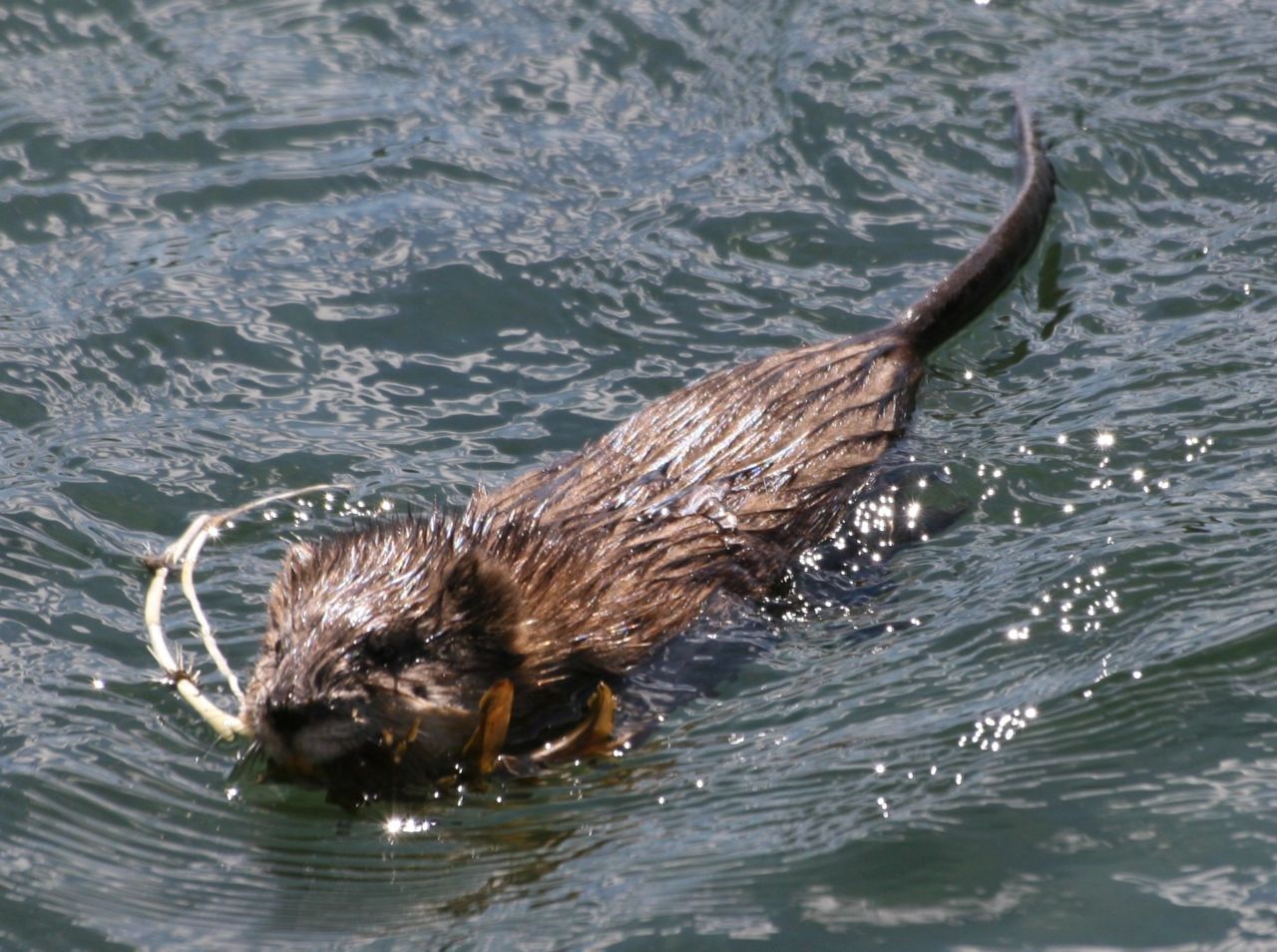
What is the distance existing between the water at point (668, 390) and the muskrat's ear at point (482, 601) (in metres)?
0.49

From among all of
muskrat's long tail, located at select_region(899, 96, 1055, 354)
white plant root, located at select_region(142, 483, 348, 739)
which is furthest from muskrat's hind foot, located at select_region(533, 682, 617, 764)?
muskrat's long tail, located at select_region(899, 96, 1055, 354)

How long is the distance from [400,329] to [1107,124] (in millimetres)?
3685

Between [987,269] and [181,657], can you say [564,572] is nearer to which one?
[181,657]

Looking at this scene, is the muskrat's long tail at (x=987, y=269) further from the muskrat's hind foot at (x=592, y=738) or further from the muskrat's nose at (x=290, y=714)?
the muskrat's nose at (x=290, y=714)

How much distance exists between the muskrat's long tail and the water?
0.71ft

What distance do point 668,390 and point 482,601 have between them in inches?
97.2

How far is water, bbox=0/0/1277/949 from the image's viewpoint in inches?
179

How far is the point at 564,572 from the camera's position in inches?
218

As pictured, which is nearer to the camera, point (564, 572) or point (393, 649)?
point (393, 649)

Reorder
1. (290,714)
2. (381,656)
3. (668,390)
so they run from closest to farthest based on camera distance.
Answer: (290,714) → (381,656) → (668,390)

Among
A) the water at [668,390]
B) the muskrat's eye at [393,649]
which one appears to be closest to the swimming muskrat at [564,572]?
the muskrat's eye at [393,649]

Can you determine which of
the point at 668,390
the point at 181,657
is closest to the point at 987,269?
the point at 668,390

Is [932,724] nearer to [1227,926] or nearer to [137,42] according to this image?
[1227,926]

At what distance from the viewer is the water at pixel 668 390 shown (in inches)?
179
